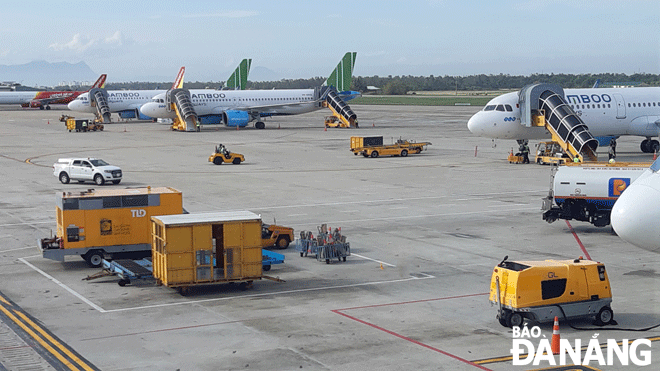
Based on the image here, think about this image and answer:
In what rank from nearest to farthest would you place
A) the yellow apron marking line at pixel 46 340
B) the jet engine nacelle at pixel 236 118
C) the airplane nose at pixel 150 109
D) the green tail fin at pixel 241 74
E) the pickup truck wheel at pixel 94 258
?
the yellow apron marking line at pixel 46 340 → the pickup truck wheel at pixel 94 258 → the jet engine nacelle at pixel 236 118 → the airplane nose at pixel 150 109 → the green tail fin at pixel 241 74

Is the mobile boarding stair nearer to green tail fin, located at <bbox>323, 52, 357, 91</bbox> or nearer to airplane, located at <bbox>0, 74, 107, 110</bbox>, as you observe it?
green tail fin, located at <bbox>323, 52, 357, 91</bbox>

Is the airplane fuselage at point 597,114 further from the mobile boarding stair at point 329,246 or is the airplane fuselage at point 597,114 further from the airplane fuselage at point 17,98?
the airplane fuselage at point 17,98

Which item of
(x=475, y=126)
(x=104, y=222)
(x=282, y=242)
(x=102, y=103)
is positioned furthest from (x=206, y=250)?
(x=102, y=103)

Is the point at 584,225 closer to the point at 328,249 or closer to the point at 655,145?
the point at 328,249

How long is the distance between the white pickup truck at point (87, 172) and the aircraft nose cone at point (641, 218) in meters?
40.6

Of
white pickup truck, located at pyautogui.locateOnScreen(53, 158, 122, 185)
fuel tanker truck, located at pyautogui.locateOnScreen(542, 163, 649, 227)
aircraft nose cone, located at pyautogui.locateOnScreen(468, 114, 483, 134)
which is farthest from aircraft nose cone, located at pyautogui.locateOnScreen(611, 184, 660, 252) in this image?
aircraft nose cone, located at pyautogui.locateOnScreen(468, 114, 483, 134)

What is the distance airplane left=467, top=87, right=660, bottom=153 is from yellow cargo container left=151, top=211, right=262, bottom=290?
35142 mm

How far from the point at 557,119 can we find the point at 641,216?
42109mm

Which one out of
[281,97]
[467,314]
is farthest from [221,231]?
[281,97]

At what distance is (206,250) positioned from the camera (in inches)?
987

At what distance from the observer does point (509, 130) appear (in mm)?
57406

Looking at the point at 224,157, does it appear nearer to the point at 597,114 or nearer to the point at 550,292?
the point at 597,114

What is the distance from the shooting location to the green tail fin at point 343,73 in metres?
117

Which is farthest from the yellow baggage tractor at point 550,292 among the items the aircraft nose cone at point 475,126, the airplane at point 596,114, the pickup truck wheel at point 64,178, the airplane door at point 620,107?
the airplane door at point 620,107
